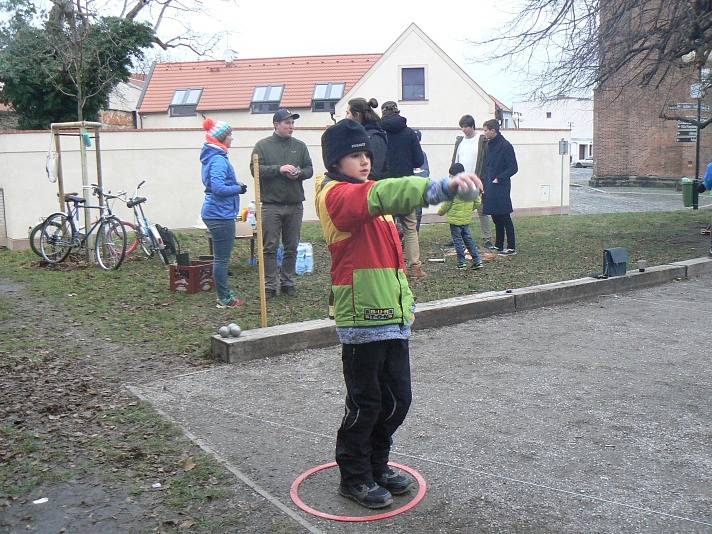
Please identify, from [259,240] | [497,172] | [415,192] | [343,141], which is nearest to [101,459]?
[343,141]

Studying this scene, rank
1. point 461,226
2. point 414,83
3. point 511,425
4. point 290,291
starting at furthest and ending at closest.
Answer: point 414,83
point 461,226
point 290,291
point 511,425

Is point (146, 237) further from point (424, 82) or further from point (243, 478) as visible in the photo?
point (424, 82)

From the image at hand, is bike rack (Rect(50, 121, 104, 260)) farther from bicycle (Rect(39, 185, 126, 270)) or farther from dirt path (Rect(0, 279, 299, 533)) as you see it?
dirt path (Rect(0, 279, 299, 533))

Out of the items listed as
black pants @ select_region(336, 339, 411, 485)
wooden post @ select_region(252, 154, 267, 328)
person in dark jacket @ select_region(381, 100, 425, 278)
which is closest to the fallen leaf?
black pants @ select_region(336, 339, 411, 485)

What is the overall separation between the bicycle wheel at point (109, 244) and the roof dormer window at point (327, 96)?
32813 millimetres

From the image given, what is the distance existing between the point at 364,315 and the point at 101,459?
A: 1.85 metres

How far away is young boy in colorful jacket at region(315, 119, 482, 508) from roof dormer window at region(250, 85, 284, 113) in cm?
4151

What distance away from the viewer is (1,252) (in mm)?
13484

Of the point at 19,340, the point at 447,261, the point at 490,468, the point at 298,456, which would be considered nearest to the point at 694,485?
the point at 490,468

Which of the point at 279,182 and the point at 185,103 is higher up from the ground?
the point at 185,103

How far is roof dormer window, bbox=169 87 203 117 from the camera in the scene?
45.6m

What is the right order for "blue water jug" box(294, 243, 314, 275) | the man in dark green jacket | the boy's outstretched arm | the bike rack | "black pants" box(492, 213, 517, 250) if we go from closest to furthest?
the boy's outstretched arm, the man in dark green jacket, "blue water jug" box(294, 243, 314, 275), the bike rack, "black pants" box(492, 213, 517, 250)

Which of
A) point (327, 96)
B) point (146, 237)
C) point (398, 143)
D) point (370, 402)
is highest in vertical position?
point (327, 96)

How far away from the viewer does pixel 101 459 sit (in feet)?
14.5
